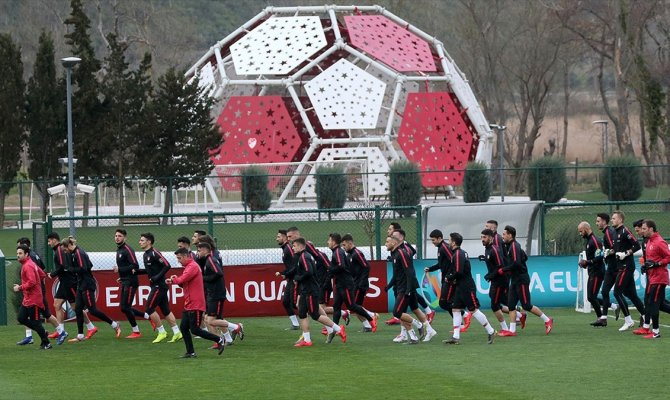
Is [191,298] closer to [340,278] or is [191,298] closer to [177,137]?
[340,278]

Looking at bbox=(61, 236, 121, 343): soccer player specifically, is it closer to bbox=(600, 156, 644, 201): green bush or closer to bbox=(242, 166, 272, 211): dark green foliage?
bbox=(242, 166, 272, 211): dark green foliage

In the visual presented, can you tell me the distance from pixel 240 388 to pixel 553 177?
30.4 metres

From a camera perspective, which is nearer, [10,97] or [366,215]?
[366,215]

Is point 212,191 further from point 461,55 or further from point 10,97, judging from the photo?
point 461,55

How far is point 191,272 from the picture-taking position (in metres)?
15.3

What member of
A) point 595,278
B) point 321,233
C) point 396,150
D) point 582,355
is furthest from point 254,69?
point 582,355

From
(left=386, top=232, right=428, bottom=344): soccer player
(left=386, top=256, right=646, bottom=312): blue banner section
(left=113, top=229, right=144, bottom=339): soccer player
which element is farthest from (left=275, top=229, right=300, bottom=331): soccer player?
(left=386, top=256, right=646, bottom=312): blue banner section

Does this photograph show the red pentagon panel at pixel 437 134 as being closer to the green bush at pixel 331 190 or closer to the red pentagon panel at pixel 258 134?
the red pentagon panel at pixel 258 134

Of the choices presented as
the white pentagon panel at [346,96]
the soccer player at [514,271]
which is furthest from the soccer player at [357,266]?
the white pentagon panel at [346,96]

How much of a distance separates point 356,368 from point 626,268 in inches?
200

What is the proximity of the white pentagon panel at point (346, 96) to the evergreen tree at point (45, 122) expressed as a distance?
36.0ft

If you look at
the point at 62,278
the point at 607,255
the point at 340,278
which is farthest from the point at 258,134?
the point at 607,255

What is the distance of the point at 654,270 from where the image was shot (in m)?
16.5

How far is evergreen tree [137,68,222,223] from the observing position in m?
40.2
